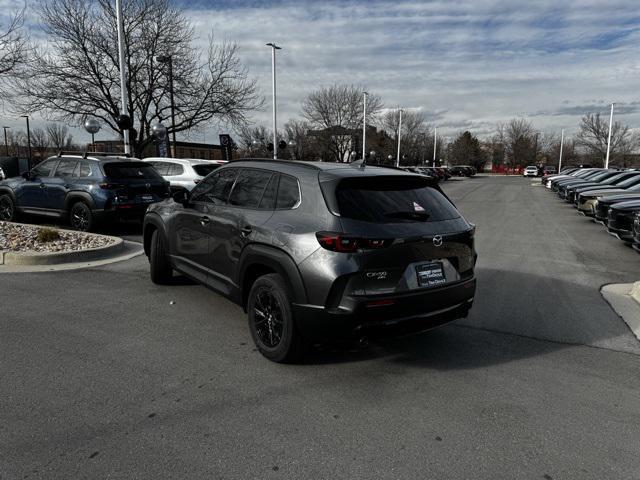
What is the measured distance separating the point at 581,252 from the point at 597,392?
673 cm

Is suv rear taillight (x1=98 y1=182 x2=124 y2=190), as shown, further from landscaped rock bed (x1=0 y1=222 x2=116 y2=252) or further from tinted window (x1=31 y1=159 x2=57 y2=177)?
tinted window (x1=31 y1=159 x2=57 y2=177)

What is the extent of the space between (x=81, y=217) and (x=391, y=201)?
813 cm

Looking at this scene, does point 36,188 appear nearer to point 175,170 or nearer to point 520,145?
point 175,170

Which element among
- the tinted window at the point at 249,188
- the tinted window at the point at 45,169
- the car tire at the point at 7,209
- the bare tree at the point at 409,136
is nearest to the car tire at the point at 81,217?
the tinted window at the point at 45,169

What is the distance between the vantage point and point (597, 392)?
3713 mm

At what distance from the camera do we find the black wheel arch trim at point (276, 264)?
12.1 ft

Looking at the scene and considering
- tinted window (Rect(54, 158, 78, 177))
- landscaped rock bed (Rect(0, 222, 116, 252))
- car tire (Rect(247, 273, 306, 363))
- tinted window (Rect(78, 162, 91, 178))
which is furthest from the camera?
tinted window (Rect(54, 158, 78, 177))

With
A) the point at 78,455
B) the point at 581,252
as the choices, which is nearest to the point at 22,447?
the point at 78,455

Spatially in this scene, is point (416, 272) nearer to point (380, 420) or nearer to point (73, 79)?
point (380, 420)

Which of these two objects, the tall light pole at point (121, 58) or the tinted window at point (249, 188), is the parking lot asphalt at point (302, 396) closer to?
the tinted window at point (249, 188)

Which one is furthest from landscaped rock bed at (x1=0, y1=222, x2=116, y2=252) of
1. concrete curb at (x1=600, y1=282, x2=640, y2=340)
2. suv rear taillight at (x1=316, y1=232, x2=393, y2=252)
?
concrete curb at (x1=600, y1=282, x2=640, y2=340)

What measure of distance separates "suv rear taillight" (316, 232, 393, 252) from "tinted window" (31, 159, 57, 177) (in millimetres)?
9241

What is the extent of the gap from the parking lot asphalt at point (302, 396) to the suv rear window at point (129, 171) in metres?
4.33

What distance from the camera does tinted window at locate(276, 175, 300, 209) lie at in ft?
13.2
